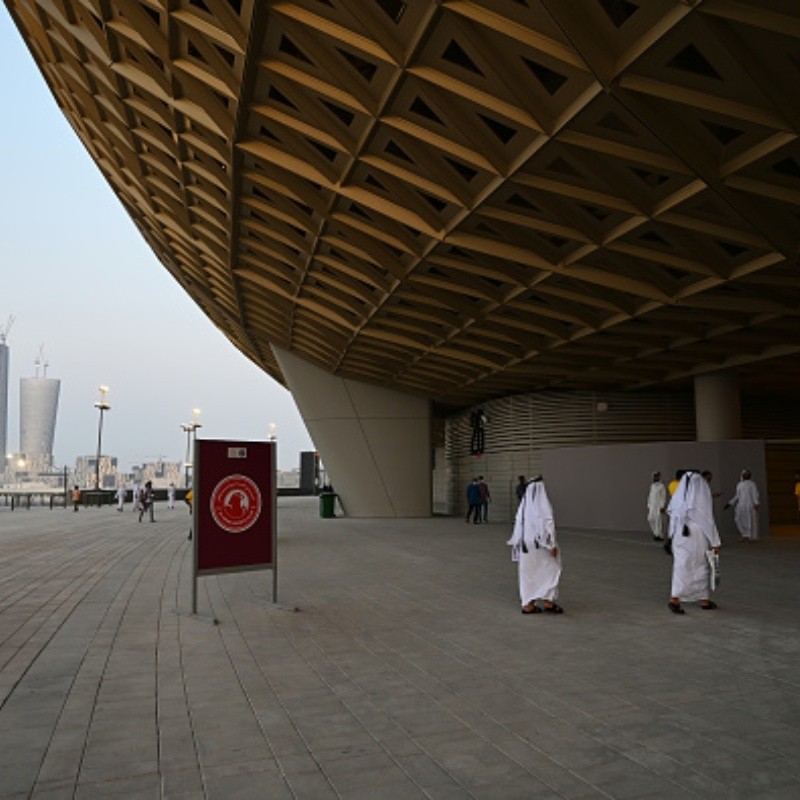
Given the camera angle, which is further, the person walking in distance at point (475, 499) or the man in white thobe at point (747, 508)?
the person walking in distance at point (475, 499)

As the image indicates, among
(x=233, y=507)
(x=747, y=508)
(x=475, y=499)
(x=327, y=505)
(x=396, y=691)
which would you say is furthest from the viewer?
(x=327, y=505)

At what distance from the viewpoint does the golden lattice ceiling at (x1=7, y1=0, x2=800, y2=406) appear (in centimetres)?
700

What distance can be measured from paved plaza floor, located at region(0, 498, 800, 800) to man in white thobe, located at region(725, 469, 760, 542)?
281 inches

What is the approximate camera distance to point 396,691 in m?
5.12

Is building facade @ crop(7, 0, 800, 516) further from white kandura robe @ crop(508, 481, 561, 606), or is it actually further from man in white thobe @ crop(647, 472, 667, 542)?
white kandura robe @ crop(508, 481, 561, 606)

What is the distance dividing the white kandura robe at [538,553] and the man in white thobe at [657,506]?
35.1 ft

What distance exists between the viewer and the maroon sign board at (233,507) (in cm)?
813

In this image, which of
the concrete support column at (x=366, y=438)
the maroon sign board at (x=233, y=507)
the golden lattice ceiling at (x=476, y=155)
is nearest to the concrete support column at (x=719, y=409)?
the golden lattice ceiling at (x=476, y=155)

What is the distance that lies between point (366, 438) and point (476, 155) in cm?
1928

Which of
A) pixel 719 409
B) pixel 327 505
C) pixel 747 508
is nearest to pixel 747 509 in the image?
pixel 747 508

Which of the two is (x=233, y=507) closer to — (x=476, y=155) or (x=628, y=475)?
(x=476, y=155)

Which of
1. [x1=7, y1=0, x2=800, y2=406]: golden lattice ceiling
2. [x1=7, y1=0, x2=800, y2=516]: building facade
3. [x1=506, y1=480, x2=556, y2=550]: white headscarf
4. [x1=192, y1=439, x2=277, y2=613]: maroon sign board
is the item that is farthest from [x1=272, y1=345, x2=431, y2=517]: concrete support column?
[x1=506, y1=480, x2=556, y2=550]: white headscarf

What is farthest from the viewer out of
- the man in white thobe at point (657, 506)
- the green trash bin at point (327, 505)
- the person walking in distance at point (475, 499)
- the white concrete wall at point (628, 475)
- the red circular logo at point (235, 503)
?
the green trash bin at point (327, 505)

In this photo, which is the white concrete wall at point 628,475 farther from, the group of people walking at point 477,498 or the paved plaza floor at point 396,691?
the paved plaza floor at point 396,691
